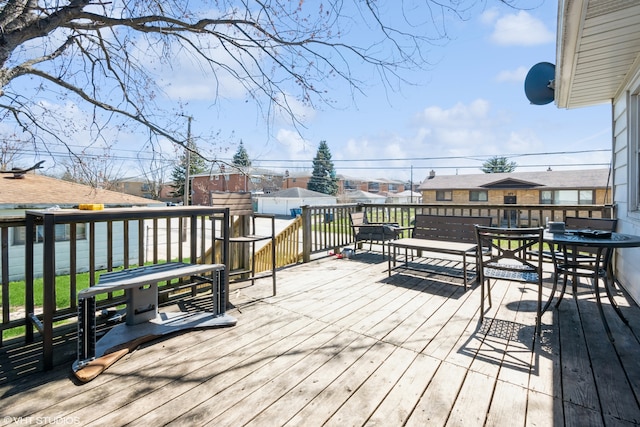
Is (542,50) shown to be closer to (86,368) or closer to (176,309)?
(176,309)

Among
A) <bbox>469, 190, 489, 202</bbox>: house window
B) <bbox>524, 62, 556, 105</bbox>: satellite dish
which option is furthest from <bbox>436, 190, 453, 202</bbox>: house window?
<bbox>524, 62, 556, 105</bbox>: satellite dish

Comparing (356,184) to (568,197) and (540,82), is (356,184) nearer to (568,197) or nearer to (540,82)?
(568,197)

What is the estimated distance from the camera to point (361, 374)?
1894 millimetres

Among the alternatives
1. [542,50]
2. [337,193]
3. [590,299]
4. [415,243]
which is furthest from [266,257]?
[337,193]

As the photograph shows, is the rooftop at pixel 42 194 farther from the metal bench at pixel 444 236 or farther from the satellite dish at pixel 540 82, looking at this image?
the satellite dish at pixel 540 82

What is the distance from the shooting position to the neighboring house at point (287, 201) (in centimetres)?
Answer: 3362

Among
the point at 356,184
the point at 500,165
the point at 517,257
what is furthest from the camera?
the point at 356,184

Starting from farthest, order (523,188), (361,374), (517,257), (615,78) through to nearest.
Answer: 1. (523,188)
2. (615,78)
3. (517,257)
4. (361,374)

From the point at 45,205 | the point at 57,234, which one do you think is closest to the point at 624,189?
the point at 45,205

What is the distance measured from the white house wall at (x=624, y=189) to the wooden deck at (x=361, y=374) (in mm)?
604

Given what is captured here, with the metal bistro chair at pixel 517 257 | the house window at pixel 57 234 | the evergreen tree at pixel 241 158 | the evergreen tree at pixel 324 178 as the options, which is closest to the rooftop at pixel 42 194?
the house window at pixel 57 234

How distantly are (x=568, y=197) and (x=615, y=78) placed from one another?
22.7 m

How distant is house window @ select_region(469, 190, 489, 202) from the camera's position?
81.4 ft

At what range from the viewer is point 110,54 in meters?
3.74
